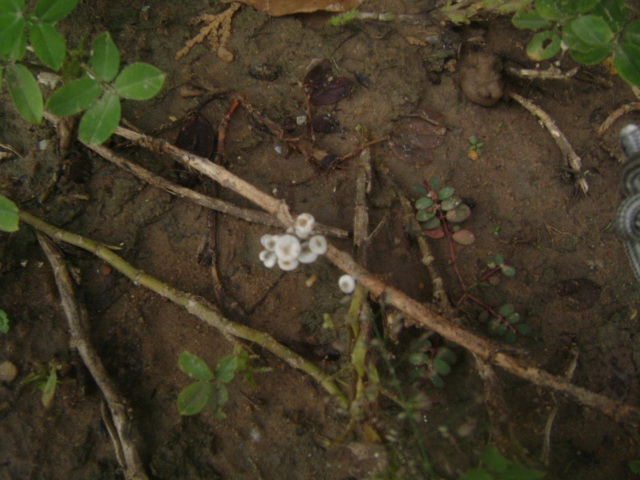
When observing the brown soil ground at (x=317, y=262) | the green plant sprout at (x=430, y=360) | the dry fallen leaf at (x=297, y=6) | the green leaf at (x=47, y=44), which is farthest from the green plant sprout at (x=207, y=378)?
the dry fallen leaf at (x=297, y=6)

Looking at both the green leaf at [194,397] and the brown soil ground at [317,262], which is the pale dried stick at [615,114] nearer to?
the brown soil ground at [317,262]

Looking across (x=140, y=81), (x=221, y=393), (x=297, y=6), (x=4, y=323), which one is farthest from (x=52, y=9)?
(x=221, y=393)

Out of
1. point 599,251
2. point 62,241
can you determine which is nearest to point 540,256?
point 599,251

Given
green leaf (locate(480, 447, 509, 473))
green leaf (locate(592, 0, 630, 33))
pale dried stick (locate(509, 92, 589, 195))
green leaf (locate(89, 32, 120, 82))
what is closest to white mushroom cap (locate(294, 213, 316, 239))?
green leaf (locate(89, 32, 120, 82))

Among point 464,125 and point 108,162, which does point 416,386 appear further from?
point 108,162

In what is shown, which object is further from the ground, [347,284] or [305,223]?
[305,223]

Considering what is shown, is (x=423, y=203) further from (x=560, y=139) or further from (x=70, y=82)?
(x=70, y=82)
